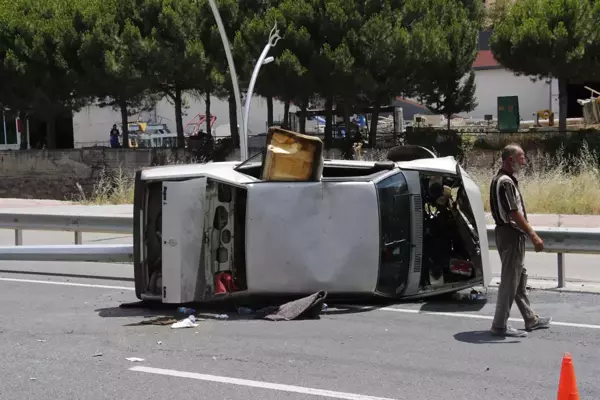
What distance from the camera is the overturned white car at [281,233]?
8.12 metres

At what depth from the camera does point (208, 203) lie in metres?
8.25

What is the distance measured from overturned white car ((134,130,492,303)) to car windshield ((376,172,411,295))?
0.03ft

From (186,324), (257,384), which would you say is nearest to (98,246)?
(186,324)

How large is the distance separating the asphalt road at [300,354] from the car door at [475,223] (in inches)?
20.6

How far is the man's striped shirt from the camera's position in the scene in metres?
7.08

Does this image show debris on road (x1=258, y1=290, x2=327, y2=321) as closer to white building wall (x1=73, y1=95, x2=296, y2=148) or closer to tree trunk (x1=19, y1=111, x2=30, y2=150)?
tree trunk (x1=19, y1=111, x2=30, y2=150)

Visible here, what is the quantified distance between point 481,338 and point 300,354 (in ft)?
5.52

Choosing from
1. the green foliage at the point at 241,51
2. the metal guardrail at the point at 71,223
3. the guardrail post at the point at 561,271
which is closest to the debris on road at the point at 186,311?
the metal guardrail at the point at 71,223

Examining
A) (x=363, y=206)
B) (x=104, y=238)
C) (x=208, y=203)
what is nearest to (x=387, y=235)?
(x=363, y=206)

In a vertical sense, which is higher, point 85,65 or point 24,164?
point 85,65

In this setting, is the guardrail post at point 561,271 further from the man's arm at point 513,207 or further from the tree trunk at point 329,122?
the tree trunk at point 329,122

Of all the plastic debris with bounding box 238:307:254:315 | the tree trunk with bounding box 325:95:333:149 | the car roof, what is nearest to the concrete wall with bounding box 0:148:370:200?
the tree trunk with bounding box 325:95:333:149

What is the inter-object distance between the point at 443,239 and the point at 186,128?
45.9m

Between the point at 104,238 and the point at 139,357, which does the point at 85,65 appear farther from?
the point at 139,357
